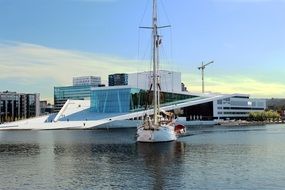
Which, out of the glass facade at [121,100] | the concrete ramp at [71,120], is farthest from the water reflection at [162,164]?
the glass facade at [121,100]

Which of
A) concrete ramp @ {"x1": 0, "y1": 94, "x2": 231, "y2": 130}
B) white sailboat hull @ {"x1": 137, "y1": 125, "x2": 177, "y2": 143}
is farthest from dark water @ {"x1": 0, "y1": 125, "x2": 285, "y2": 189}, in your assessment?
concrete ramp @ {"x1": 0, "y1": 94, "x2": 231, "y2": 130}

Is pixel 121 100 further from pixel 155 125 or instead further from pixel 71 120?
pixel 155 125

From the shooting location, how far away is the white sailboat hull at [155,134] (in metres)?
80.8

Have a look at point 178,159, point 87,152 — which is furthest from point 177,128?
point 178,159

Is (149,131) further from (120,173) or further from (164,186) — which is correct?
(164,186)

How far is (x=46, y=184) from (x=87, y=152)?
27.3 meters

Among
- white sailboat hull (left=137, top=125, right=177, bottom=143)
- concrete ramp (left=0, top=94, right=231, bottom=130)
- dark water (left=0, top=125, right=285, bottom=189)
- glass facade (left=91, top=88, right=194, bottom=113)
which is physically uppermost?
glass facade (left=91, top=88, right=194, bottom=113)

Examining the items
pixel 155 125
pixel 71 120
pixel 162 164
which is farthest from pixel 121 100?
pixel 162 164

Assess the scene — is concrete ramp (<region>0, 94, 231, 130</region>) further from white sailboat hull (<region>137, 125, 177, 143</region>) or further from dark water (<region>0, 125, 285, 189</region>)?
dark water (<region>0, 125, 285, 189</region>)

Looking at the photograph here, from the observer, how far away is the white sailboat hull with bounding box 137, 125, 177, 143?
80750 millimetres

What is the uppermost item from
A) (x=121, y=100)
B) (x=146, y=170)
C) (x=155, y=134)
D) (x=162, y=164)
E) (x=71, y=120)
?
(x=121, y=100)

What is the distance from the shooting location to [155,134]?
80.7 meters

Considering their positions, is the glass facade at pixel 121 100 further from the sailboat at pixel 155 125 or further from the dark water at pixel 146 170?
the dark water at pixel 146 170

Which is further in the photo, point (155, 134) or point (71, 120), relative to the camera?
point (71, 120)
